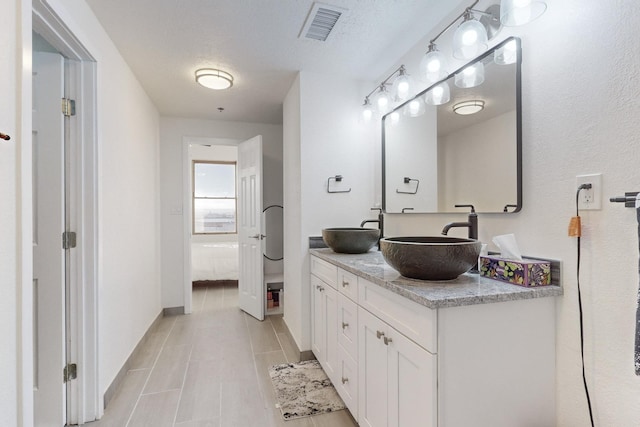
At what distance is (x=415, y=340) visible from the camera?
3.75ft

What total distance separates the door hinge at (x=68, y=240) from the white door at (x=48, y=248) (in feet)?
0.09

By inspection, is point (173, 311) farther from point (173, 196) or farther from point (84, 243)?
point (84, 243)

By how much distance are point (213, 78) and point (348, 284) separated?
2030mm

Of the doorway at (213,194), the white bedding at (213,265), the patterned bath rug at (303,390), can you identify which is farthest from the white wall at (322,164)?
the doorway at (213,194)

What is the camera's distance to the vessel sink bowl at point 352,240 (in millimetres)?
2193

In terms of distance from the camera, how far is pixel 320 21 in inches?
75.6

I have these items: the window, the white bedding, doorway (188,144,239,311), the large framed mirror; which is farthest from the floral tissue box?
the window

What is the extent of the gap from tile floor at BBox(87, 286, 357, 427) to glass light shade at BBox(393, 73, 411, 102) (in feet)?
6.72

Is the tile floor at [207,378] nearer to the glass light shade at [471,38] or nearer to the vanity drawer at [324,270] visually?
the vanity drawer at [324,270]

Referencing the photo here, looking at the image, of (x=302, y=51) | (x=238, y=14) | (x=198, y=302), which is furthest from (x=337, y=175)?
(x=198, y=302)

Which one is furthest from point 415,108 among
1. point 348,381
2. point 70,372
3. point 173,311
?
point 173,311

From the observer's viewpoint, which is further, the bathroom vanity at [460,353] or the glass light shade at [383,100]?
the glass light shade at [383,100]

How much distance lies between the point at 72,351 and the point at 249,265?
2018 mm

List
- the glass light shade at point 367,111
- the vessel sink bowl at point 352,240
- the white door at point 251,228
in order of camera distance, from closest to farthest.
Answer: the vessel sink bowl at point 352,240 < the glass light shade at point 367,111 < the white door at point 251,228
